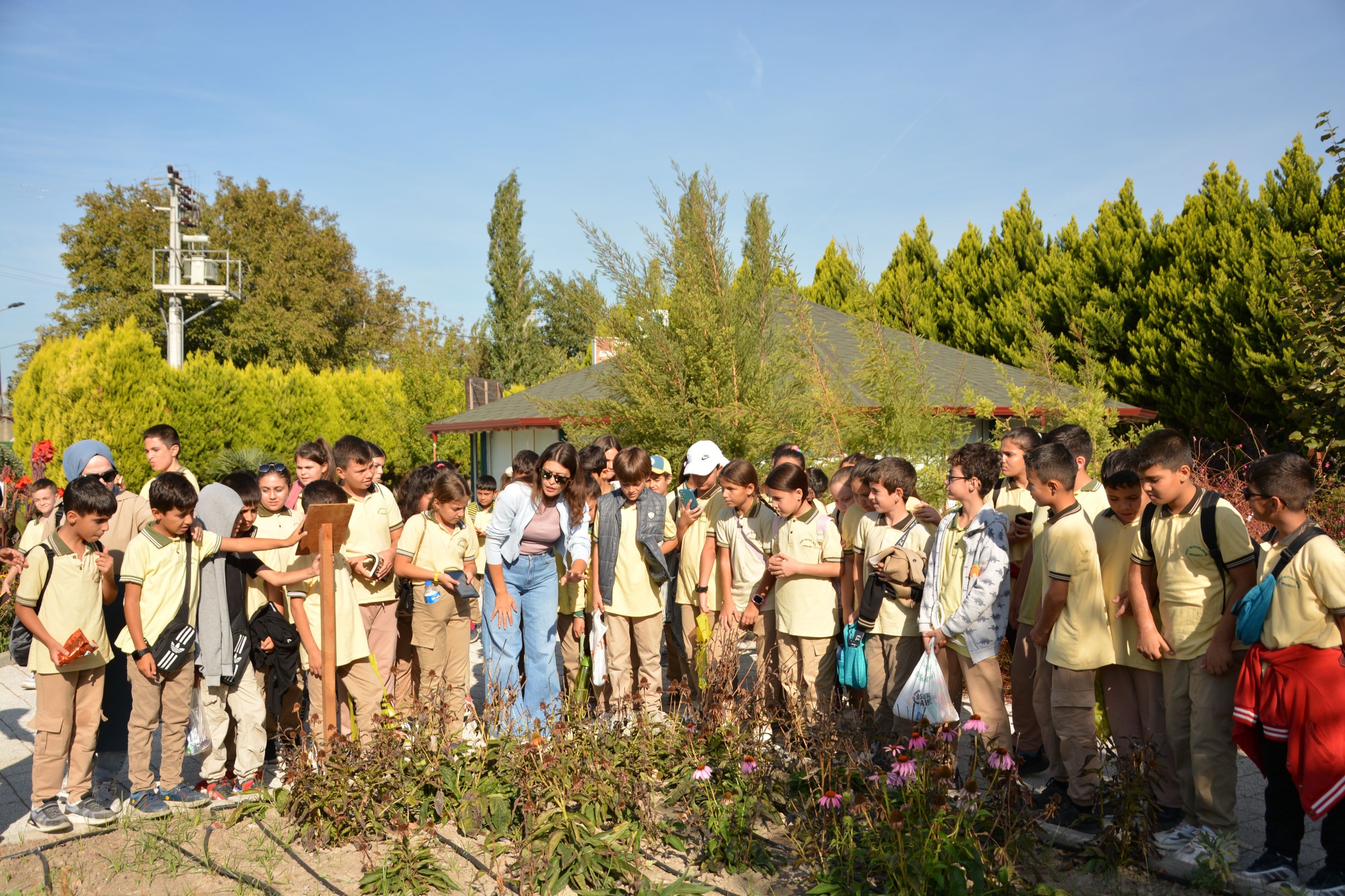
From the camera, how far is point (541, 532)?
5.27m

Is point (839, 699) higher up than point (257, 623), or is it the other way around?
point (257, 623)

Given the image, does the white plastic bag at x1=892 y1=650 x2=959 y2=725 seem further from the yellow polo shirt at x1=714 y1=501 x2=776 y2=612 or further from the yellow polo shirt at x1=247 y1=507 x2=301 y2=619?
the yellow polo shirt at x1=247 y1=507 x2=301 y2=619

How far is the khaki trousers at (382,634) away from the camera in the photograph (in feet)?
16.8

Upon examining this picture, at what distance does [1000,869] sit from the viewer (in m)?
3.09

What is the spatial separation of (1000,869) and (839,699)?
168 cm

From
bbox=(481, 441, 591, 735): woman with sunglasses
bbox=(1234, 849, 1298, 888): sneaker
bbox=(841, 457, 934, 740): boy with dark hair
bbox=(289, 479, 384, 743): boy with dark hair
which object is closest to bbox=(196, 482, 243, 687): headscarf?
bbox=(289, 479, 384, 743): boy with dark hair

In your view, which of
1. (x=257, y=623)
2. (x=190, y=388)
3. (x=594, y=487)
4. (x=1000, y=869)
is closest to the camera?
(x=1000, y=869)

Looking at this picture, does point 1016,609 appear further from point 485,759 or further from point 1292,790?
point 485,759

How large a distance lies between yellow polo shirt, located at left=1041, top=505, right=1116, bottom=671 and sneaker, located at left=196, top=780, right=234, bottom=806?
158 inches

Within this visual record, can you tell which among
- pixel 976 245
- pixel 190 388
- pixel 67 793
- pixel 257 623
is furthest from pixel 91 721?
pixel 976 245

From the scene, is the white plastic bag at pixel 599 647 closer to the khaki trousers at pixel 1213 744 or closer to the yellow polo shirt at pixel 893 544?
the yellow polo shirt at pixel 893 544

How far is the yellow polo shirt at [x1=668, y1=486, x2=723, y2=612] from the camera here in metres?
5.63

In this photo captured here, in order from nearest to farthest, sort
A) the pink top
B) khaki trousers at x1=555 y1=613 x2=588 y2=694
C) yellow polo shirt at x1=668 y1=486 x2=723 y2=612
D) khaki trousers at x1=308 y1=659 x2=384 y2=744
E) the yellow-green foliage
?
khaki trousers at x1=308 y1=659 x2=384 y2=744
the pink top
yellow polo shirt at x1=668 y1=486 x2=723 y2=612
khaki trousers at x1=555 y1=613 x2=588 y2=694
the yellow-green foliage

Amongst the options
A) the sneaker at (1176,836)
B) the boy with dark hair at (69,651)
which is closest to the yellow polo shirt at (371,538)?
the boy with dark hair at (69,651)
